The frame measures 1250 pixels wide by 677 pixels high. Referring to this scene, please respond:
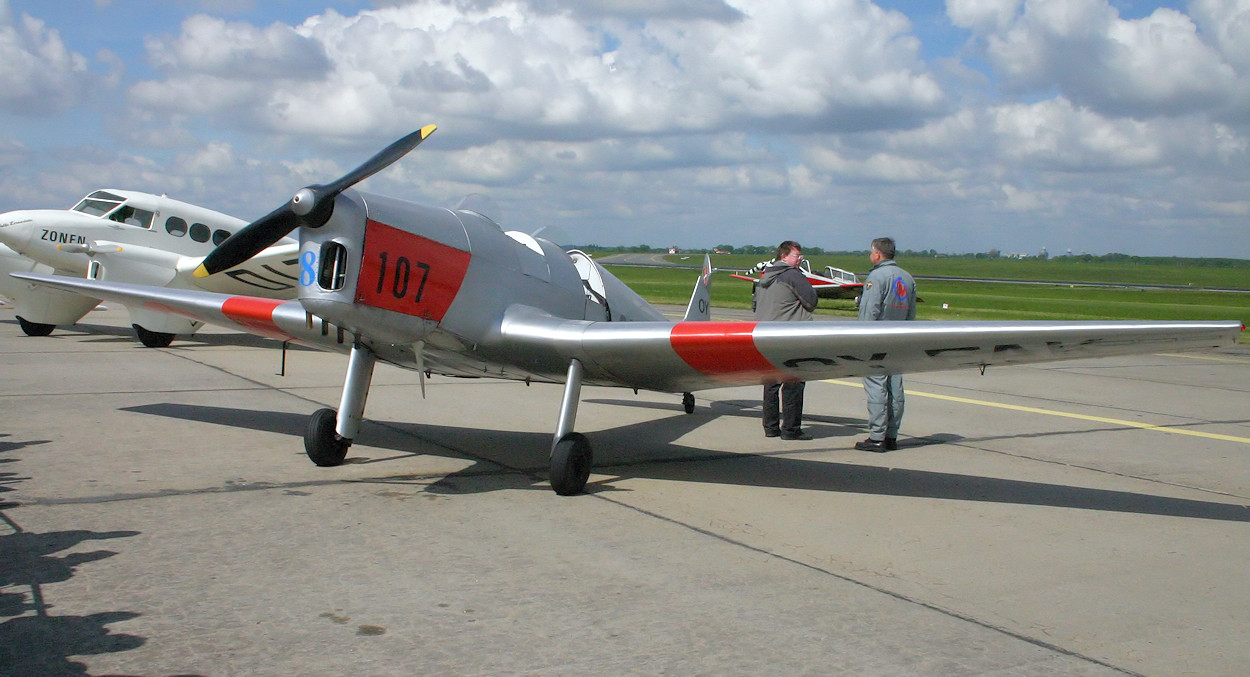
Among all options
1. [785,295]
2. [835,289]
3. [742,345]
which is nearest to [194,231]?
[785,295]

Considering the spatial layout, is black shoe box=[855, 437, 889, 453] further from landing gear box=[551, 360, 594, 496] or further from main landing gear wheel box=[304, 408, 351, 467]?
main landing gear wheel box=[304, 408, 351, 467]

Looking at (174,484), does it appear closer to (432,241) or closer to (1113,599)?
(432,241)

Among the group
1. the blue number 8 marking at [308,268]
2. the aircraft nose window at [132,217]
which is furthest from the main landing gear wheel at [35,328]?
the blue number 8 marking at [308,268]

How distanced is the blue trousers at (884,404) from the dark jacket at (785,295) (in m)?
0.93

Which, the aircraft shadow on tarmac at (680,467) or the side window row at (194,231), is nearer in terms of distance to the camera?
the aircraft shadow on tarmac at (680,467)

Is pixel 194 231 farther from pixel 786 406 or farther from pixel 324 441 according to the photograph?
pixel 786 406

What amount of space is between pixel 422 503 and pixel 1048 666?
3.74 metres

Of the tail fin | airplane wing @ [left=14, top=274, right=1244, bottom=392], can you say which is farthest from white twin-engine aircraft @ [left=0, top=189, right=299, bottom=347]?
airplane wing @ [left=14, top=274, right=1244, bottom=392]

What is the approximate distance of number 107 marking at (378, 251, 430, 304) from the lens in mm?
5969

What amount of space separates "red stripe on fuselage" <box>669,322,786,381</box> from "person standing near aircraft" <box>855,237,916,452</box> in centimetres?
202

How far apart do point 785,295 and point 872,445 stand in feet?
5.23

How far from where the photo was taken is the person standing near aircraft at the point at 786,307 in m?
8.73

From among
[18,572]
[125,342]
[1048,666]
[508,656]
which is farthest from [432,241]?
[125,342]

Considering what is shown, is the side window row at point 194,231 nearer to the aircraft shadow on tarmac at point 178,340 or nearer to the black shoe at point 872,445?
the aircraft shadow on tarmac at point 178,340
